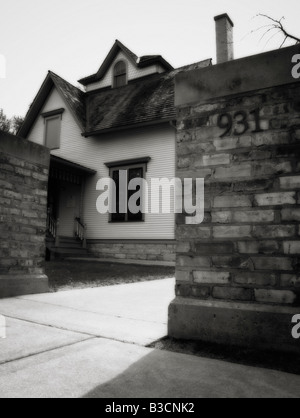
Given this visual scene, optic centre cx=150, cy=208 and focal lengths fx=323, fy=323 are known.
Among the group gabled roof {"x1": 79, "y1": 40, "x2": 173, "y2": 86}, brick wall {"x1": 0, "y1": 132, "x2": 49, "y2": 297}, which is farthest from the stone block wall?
gabled roof {"x1": 79, "y1": 40, "x2": 173, "y2": 86}

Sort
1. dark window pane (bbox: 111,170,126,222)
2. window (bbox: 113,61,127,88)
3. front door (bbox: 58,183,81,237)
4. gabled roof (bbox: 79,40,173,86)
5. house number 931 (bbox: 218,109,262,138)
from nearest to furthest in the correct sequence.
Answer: house number 931 (bbox: 218,109,262,138), dark window pane (bbox: 111,170,126,222), front door (bbox: 58,183,81,237), gabled roof (bbox: 79,40,173,86), window (bbox: 113,61,127,88)

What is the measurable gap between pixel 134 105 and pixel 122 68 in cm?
327

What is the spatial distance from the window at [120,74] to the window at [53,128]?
10.4 ft

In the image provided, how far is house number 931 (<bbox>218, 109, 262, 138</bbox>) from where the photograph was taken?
2.92m

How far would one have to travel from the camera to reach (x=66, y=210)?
50.1 feet

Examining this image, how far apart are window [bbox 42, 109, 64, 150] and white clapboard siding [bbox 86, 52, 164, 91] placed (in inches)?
100

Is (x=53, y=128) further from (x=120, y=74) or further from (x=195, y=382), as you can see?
(x=195, y=382)

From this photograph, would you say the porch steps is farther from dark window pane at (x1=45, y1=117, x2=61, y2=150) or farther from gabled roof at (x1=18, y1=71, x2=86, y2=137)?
gabled roof at (x1=18, y1=71, x2=86, y2=137)

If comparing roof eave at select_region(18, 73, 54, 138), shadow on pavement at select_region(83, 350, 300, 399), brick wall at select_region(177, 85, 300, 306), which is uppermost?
roof eave at select_region(18, 73, 54, 138)

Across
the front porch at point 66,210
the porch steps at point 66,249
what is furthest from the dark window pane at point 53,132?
the porch steps at point 66,249

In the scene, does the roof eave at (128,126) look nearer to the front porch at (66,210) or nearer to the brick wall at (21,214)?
the front porch at (66,210)

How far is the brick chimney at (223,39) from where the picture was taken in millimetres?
4078

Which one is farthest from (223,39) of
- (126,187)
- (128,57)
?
(128,57)

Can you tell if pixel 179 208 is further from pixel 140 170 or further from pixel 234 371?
pixel 140 170
